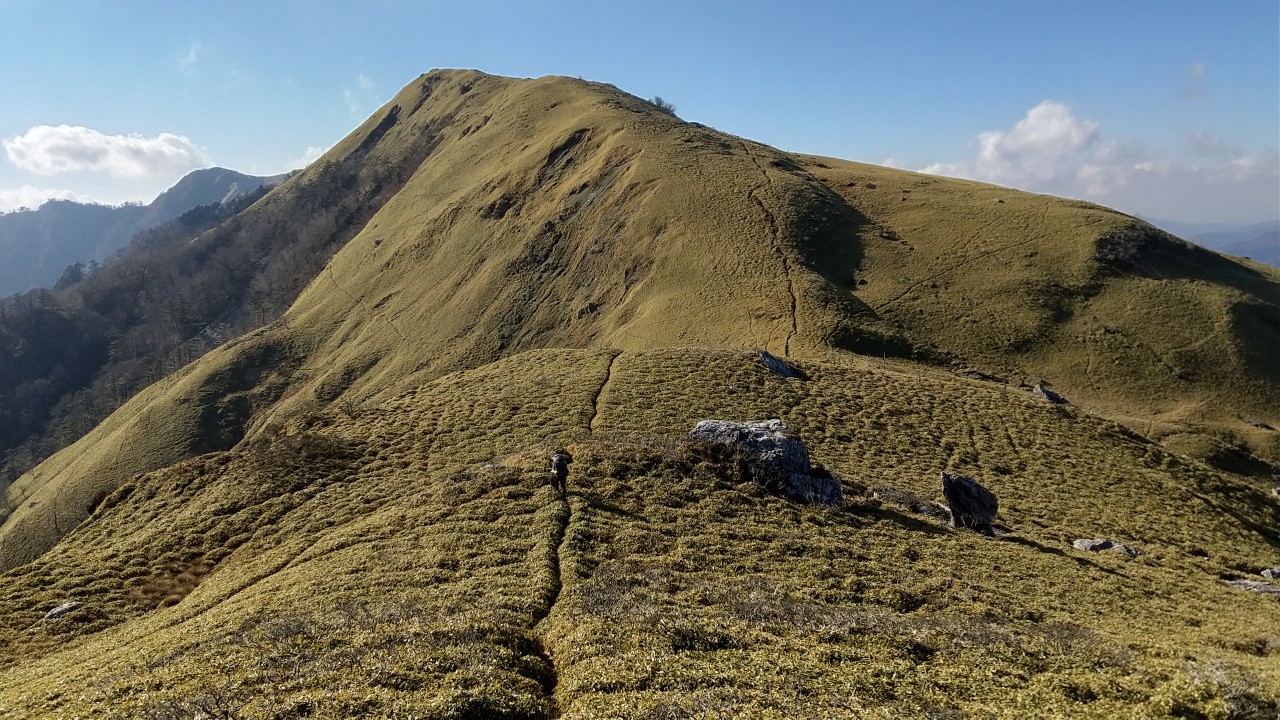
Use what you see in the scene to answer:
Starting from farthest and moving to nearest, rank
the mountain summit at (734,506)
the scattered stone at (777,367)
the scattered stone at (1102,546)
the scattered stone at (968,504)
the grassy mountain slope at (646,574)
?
the scattered stone at (777,367)
the scattered stone at (968,504)
the scattered stone at (1102,546)
the mountain summit at (734,506)
the grassy mountain slope at (646,574)

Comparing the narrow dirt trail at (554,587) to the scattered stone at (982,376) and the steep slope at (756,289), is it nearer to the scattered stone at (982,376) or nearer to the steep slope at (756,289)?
the steep slope at (756,289)

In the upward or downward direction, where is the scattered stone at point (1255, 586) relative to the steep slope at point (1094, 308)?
downward

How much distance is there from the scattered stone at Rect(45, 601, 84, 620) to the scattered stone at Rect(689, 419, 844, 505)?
2707 cm

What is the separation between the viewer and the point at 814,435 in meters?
37.0

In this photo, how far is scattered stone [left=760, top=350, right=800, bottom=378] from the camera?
45094mm

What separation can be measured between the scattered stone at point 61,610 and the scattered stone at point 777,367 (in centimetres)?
4001

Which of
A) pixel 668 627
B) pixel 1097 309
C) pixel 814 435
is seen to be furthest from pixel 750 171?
pixel 668 627

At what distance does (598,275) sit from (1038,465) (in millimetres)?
58983

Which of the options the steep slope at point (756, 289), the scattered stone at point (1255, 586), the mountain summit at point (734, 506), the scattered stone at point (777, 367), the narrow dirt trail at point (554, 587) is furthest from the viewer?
the steep slope at point (756, 289)

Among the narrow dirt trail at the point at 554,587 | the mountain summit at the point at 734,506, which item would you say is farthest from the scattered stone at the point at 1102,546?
the narrow dirt trail at the point at 554,587

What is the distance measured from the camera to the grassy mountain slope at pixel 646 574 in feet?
41.6

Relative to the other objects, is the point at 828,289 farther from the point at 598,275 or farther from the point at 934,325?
the point at 598,275

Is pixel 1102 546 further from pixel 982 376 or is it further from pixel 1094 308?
pixel 1094 308

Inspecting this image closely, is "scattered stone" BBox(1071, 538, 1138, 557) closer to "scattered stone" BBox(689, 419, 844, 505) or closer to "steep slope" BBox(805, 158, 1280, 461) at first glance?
"scattered stone" BBox(689, 419, 844, 505)
